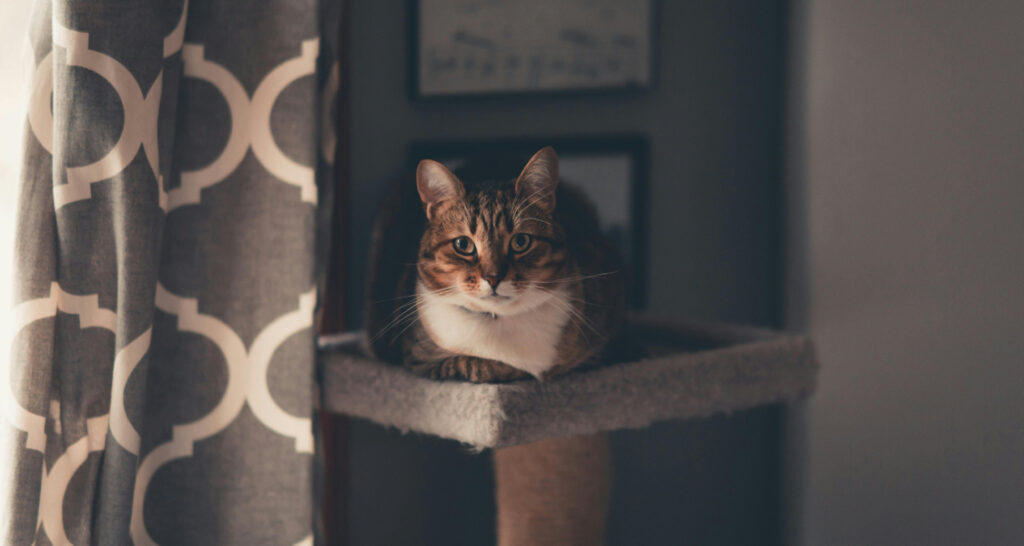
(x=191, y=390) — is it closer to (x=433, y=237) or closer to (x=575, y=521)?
(x=433, y=237)

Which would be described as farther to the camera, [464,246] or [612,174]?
[612,174]

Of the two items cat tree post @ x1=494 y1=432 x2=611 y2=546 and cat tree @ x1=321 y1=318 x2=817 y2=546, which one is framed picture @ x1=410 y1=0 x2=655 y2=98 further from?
cat tree post @ x1=494 y1=432 x2=611 y2=546

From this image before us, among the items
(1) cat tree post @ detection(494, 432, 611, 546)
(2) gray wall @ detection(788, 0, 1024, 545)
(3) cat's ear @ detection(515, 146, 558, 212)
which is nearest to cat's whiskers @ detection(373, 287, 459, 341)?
(3) cat's ear @ detection(515, 146, 558, 212)

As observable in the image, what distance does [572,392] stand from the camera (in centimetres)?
71

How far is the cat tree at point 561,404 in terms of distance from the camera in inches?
26.9

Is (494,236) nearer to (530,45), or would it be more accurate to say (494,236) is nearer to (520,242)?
(520,242)

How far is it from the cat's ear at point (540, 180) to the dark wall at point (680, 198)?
0.68m

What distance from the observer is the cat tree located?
0.68 m

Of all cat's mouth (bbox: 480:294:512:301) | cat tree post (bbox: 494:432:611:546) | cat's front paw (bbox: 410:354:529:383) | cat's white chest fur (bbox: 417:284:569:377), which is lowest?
cat tree post (bbox: 494:432:611:546)

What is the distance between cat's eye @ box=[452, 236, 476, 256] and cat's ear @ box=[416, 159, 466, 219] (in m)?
0.04

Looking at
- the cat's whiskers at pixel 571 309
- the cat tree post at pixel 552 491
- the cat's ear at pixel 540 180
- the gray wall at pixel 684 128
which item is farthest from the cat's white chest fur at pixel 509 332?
the gray wall at pixel 684 128

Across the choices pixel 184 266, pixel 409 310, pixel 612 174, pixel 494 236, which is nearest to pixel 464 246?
pixel 494 236

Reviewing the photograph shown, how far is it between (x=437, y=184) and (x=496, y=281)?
113 millimetres

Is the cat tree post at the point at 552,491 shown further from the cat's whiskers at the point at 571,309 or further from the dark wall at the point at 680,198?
the dark wall at the point at 680,198
